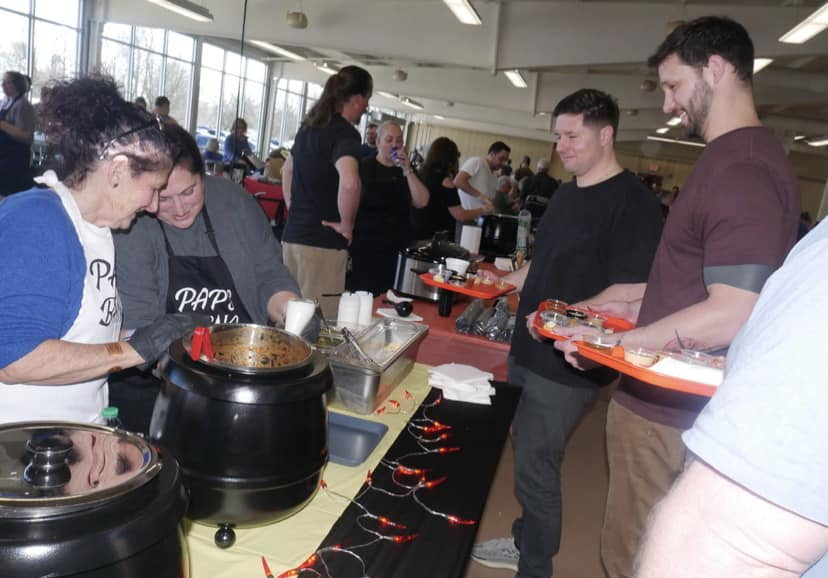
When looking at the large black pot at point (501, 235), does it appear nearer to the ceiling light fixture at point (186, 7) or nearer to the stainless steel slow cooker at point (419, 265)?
the stainless steel slow cooker at point (419, 265)

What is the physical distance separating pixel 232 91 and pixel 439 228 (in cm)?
1078

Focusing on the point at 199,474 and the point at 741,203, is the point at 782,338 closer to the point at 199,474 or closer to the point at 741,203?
the point at 199,474

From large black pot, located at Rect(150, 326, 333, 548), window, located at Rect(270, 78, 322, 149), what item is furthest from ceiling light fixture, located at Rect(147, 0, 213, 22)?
window, located at Rect(270, 78, 322, 149)

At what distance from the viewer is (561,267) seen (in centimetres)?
215

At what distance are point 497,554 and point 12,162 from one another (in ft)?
19.4

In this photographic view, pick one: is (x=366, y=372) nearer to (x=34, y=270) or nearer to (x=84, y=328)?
(x=84, y=328)

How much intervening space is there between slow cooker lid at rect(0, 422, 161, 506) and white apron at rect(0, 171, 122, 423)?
547mm

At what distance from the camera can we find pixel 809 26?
A: 5535mm

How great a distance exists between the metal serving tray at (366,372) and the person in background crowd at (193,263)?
0.31 m

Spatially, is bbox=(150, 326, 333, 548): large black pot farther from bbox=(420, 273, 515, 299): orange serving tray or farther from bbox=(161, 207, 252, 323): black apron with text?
bbox=(420, 273, 515, 299): orange serving tray

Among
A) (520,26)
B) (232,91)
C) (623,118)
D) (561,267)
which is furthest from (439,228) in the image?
(623,118)

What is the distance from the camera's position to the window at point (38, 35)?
26.3 ft

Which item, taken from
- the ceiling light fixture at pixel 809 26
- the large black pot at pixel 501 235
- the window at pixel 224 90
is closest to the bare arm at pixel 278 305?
the large black pot at pixel 501 235

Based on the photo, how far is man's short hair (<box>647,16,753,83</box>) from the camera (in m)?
1.53
